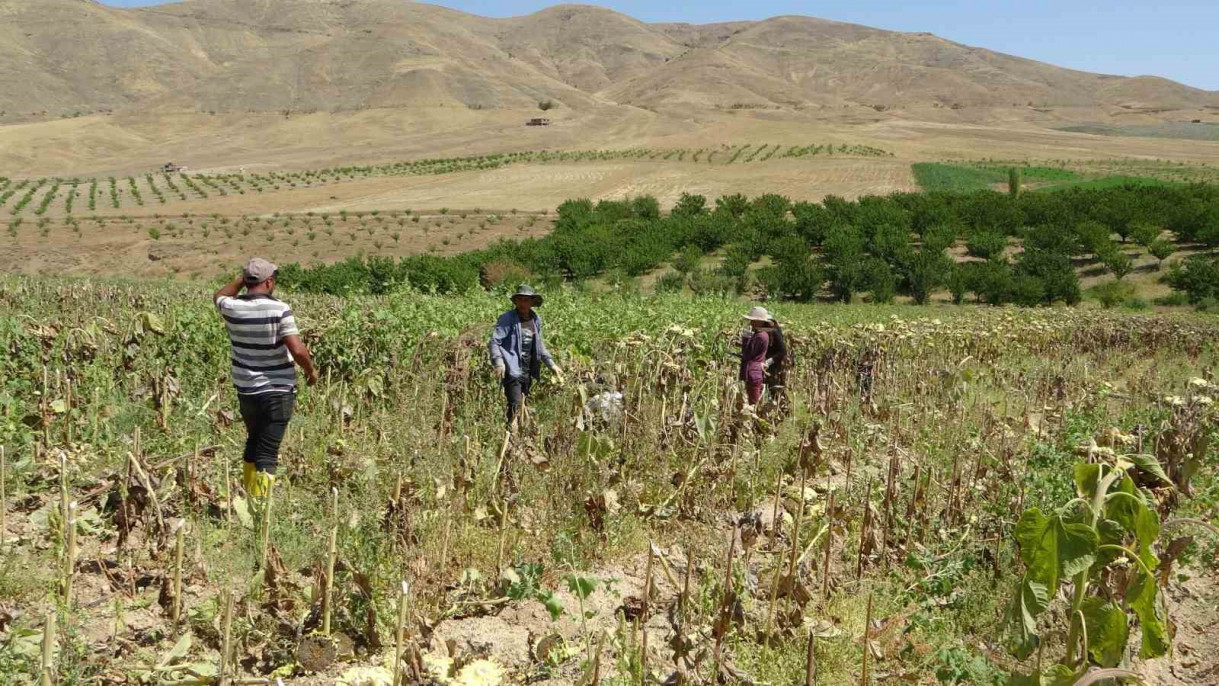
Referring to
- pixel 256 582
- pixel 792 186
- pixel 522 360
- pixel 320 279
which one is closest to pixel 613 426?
pixel 522 360

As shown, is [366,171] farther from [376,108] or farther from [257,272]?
[257,272]

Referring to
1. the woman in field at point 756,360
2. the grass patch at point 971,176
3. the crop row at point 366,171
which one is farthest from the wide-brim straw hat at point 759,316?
the crop row at point 366,171

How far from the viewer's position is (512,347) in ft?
21.8

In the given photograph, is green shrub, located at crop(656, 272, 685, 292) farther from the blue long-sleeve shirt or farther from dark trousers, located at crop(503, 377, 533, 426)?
dark trousers, located at crop(503, 377, 533, 426)

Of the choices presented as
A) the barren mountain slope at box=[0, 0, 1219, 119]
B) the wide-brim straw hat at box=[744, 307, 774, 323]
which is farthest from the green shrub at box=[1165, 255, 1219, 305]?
the barren mountain slope at box=[0, 0, 1219, 119]

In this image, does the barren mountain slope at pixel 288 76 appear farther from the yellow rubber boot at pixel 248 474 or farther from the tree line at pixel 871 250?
the yellow rubber boot at pixel 248 474

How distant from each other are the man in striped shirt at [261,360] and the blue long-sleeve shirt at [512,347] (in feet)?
5.99

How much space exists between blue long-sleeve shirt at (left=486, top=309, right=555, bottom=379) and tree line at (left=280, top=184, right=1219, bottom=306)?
1578cm

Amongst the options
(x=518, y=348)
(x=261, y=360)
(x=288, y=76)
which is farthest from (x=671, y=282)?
(x=288, y=76)

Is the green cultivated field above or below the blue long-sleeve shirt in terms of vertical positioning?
below

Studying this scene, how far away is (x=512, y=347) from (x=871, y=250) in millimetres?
27667

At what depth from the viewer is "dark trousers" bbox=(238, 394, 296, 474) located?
4797 millimetres

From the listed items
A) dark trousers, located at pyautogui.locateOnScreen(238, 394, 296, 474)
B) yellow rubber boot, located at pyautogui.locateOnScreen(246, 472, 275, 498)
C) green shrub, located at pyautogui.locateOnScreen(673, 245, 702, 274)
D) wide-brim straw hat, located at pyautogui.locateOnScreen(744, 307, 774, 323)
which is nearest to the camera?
yellow rubber boot, located at pyautogui.locateOnScreen(246, 472, 275, 498)

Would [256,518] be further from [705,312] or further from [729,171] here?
[729,171]
